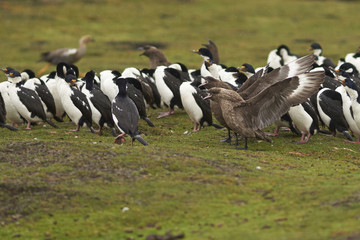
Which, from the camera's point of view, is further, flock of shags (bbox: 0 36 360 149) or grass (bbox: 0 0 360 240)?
flock of shags (bbox: 0 36 360 149)

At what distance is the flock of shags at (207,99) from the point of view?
1312cm

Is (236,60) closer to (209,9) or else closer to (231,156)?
(209,9)

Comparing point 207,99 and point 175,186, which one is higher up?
point 207,99

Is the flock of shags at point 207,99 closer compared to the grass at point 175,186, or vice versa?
the grass at point 175,186

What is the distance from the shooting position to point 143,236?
8695mm

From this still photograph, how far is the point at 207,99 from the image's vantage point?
15.1 m

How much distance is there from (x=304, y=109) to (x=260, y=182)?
4.74 m

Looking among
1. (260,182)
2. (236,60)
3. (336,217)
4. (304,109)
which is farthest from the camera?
(236,60)

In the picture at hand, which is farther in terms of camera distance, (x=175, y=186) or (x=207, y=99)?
(x=207, y=99)

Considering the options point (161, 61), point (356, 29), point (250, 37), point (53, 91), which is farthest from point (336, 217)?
point (356, 29)

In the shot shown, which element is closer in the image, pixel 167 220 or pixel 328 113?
pixel 167 220

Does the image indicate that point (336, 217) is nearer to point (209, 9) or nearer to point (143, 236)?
point (143, 236)

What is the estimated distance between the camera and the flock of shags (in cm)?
1312

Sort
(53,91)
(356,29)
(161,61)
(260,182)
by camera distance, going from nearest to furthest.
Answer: (260,182) < (53,91) < (161,61) < (356,29)
